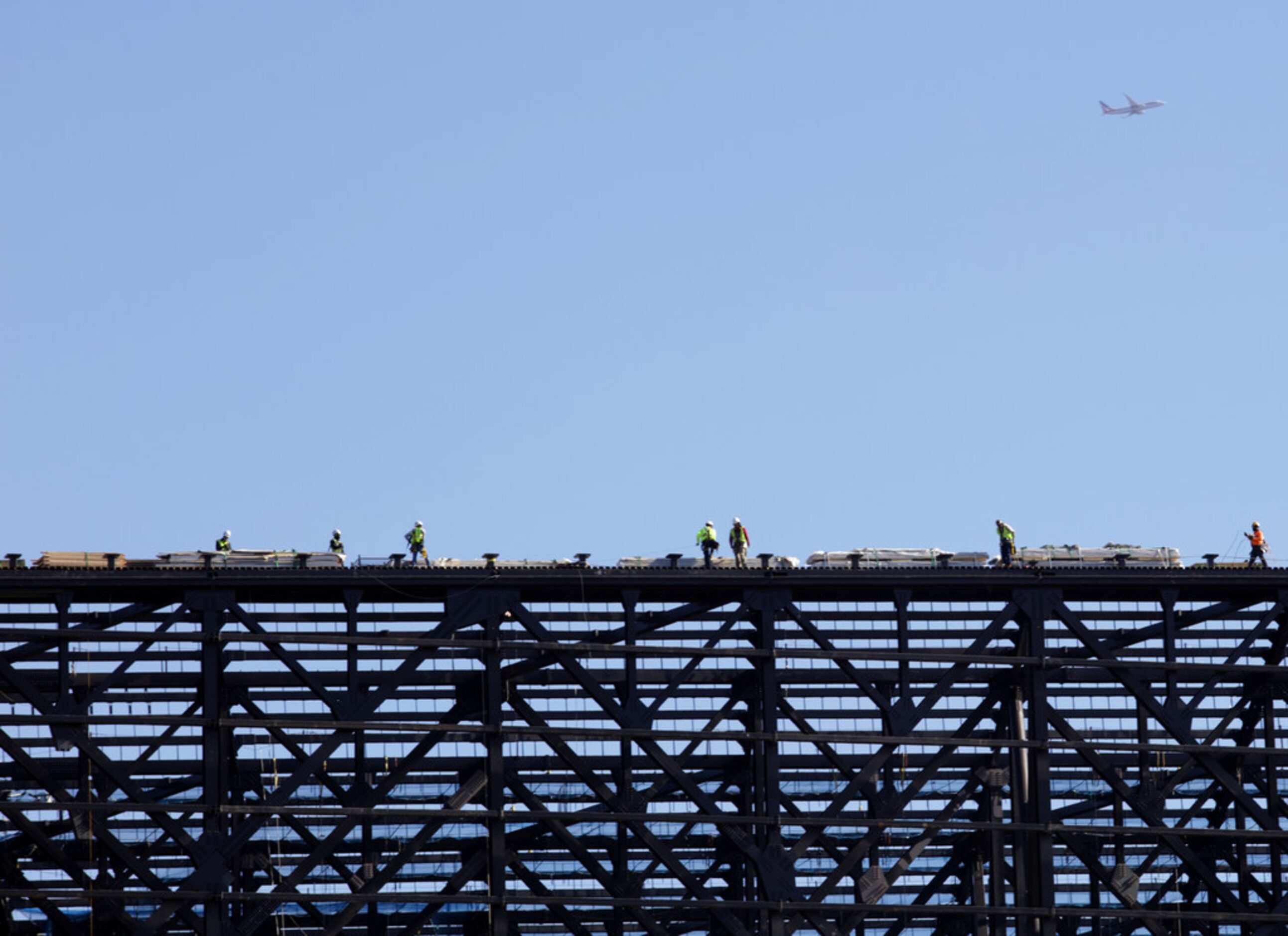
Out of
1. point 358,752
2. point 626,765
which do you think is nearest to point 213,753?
point 358,752

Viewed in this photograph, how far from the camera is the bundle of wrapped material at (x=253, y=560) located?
60.9 metres

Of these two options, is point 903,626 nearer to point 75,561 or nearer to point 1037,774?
point 1037,774

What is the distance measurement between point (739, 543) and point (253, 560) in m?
12.7

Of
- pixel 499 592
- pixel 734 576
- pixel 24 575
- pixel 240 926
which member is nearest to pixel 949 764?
pixel 734 576

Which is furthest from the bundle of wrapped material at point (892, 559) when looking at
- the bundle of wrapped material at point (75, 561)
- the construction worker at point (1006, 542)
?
the bundle of wrapped material at point (75, 561)

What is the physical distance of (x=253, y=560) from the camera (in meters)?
61.8

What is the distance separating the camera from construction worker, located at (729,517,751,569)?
63.0 metres

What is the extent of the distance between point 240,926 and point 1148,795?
23968mm

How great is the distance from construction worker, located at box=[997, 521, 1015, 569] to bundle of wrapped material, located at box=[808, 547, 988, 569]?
0.61 metres

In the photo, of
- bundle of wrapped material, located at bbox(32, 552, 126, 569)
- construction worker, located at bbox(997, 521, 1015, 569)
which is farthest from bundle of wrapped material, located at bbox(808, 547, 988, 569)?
bundle of wrapped material, located at bbox(32, 552, 126, 569)

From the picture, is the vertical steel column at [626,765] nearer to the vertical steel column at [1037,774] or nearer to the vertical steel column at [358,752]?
the vertical steel column at [358,752]

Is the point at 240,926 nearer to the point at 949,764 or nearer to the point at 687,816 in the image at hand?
the point at 687,816

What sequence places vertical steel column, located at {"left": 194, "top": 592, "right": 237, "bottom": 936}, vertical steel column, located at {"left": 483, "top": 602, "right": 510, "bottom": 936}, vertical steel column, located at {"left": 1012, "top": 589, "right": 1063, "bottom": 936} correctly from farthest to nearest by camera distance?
vertical steel column, located at {"left": 1012, "top": 589, "right": 1063, "bottom": 936} < vertical steel column, located at {"left": 483, "top": 602, "right": 510, "bottom": 936} < vertical steel column, located at {"left": 194, "top": 592, "right": 237, "bottom": 936}

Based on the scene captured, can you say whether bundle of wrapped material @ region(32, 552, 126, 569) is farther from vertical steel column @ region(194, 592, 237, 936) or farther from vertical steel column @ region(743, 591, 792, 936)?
vertical steel column @ region(743, 591, 792, 936)
